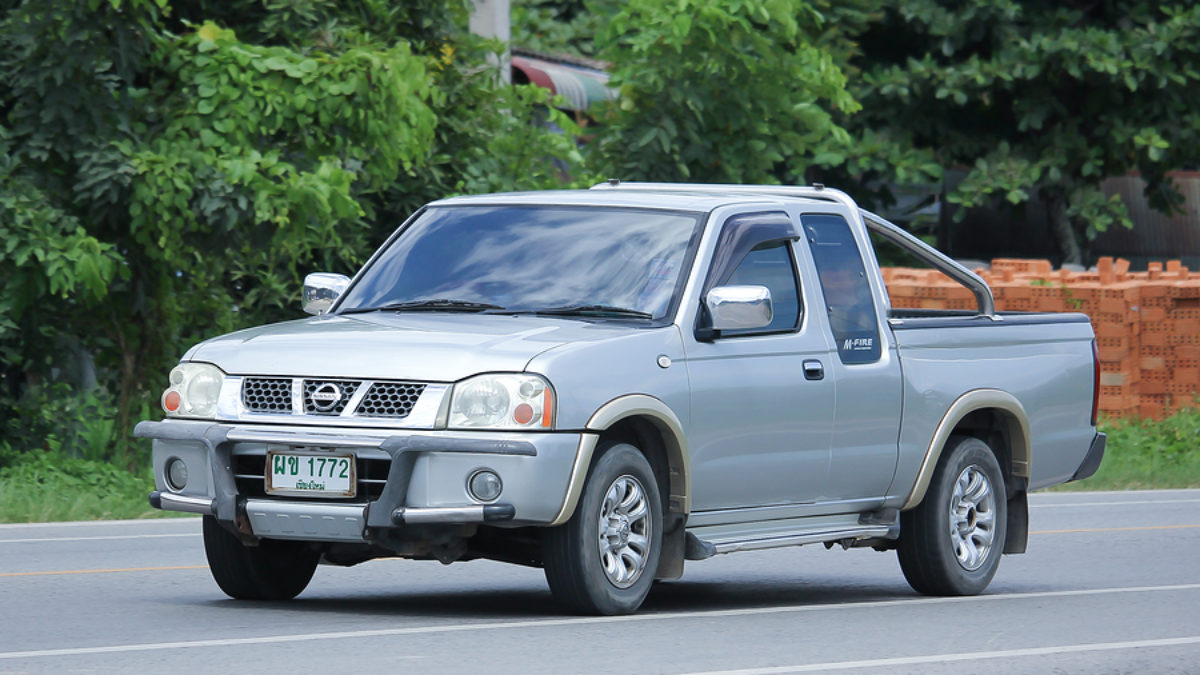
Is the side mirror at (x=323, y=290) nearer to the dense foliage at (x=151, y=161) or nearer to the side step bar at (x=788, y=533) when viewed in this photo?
the side step bar at (x=788, y=533)

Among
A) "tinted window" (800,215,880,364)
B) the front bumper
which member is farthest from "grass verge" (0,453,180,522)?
"tinted window" (800,215,880,364)

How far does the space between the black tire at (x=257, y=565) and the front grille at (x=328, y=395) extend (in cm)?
90

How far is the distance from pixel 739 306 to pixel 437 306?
135 centimetres

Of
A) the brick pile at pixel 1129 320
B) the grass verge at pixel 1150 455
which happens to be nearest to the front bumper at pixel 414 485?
the grass verge at pixel 1150 455

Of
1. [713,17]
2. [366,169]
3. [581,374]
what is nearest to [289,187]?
[366,169]

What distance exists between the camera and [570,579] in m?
8.48

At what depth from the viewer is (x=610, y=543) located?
8.64 meters

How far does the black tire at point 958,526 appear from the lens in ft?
34.7

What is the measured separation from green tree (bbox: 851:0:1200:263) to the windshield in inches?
766

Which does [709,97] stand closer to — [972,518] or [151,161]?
[151,161]

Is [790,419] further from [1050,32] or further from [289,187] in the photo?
[1050,32]

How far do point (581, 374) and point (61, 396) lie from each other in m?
9.43

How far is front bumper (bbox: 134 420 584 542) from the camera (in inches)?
320

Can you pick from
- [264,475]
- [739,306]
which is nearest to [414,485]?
[264,475]
